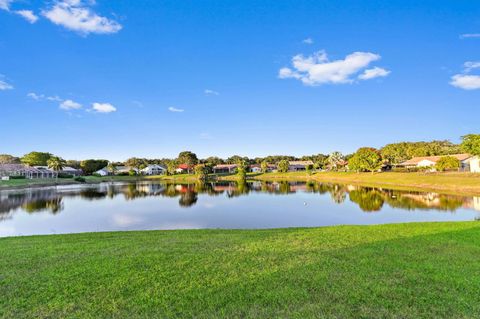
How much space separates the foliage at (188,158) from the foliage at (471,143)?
8598 centimetres

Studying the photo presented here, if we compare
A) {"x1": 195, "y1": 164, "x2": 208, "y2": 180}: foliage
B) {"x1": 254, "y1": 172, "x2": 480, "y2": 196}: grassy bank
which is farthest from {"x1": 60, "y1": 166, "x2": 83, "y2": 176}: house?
{"x1": 254, "y1": 172, "x2": 480, "y2": 196}: grassy bank

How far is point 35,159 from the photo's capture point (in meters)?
106

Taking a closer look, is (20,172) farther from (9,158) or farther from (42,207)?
(42,207)

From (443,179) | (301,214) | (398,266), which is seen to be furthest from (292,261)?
(443,179)

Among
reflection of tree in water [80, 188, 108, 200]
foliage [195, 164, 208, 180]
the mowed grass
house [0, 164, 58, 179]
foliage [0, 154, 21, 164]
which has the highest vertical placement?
foliage [0, 154, 21, 164]

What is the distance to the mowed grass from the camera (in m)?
4.34

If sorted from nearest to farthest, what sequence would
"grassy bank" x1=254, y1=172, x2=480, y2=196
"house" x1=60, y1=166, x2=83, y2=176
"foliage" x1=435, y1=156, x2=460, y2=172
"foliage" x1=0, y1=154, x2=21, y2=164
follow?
"grassy bank" x1=254, y1=172, x2=480, y2=196 < "foliage" x1=435, y1=156, x2=460, y2=172 < "house" x1=60, y1=166, x2=83, y2=176 < "foliage" x1=0, y1=154, x2=21, y2=164

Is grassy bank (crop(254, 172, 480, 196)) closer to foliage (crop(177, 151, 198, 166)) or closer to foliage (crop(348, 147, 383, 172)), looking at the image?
foliage (crop(348, 147, 383, 172))

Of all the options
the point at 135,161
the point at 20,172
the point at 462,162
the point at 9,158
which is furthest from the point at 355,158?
the point at 9,158

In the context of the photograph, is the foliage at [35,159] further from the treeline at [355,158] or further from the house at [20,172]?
the house at [20,172]

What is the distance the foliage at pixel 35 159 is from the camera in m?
105

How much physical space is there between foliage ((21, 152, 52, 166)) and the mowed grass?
383 ft

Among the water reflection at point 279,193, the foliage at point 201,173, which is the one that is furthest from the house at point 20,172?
the foliage at point 201,173

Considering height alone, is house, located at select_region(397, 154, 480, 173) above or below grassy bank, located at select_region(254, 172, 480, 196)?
above
